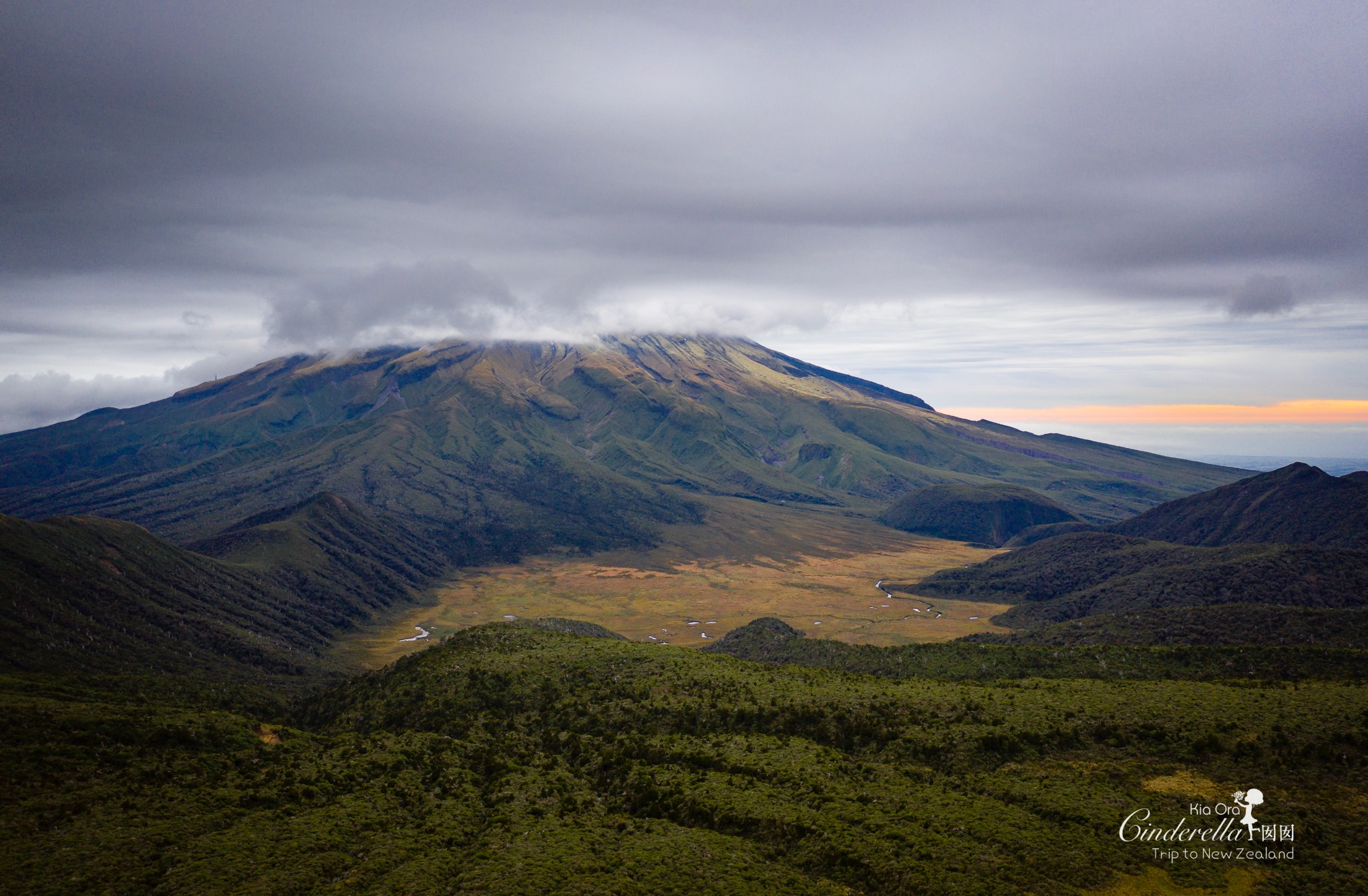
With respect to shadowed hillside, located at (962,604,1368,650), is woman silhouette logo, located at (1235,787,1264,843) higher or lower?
higher

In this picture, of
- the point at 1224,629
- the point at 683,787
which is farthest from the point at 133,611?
the point at 1224,629

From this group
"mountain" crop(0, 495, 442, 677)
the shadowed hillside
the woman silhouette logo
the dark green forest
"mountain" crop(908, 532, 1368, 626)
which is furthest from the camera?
"mountain" crop(908, 532, 1368, 626)

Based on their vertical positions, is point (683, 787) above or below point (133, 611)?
above

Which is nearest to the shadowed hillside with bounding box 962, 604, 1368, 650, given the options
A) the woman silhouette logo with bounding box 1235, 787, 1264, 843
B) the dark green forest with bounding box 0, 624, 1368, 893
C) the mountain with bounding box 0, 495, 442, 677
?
the dark green forest with bounding box 0, 624, 1368, 893

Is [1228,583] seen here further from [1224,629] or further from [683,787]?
[683,787]

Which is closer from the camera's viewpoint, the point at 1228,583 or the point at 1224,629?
the point at 1224,629

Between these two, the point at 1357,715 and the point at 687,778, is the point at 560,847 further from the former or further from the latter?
the point at 1357,715

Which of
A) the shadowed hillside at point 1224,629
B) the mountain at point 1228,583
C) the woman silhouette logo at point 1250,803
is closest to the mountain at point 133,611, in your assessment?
the woman silhouette logo at point 1250,803

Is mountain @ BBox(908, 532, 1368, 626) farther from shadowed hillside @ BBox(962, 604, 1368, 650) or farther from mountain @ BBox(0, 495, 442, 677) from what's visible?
mountain @ BBox(0, 495, 442, 677)
